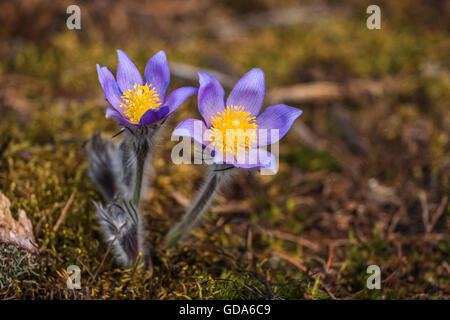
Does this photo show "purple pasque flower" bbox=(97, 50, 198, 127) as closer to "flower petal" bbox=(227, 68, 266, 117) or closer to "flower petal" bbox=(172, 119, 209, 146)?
"flower petal" bbox=(172, 119, 209, 146)

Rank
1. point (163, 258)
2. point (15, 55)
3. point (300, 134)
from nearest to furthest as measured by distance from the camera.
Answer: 1. point (163, 258)
2. point (300, 134)
3. point (15, 55)

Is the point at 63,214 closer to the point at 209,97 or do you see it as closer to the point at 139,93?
the point at 139,93

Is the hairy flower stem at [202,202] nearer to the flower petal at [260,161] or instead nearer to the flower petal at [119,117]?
the flower petal at [260,161]

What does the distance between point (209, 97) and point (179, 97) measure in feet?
0.53

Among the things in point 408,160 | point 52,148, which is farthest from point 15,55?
point 408,160

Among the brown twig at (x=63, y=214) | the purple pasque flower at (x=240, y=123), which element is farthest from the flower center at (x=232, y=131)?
the brown twig at (x=63, y=214)

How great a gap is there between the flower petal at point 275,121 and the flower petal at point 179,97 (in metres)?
0.40

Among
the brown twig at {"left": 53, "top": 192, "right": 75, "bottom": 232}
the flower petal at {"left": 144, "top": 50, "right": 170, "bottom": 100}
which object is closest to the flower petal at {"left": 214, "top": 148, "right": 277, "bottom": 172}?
the flower petal at {"left": 144, "top": 50, "right": 170, "bottom": 100}

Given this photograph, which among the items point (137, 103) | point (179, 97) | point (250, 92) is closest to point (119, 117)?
point (137, 103)

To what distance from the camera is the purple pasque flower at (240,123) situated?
201 cm

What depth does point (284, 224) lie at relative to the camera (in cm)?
297

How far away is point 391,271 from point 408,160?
1.08 m

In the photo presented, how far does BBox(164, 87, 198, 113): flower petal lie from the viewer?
6.53ft
